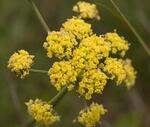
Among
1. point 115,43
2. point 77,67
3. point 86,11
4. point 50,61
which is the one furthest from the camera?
point 50,61

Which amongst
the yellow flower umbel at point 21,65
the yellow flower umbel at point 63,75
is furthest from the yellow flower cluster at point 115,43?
the yellow flower umbel at point 21,65

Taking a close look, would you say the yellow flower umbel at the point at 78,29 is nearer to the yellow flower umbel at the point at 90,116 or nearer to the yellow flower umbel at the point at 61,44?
the yellow flower umbel at the point at 61,44

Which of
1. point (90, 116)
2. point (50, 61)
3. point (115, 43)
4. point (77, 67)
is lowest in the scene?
point (90, 116)

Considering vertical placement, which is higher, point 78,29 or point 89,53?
point 78,29

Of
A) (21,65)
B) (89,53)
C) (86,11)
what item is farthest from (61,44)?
(86,11)

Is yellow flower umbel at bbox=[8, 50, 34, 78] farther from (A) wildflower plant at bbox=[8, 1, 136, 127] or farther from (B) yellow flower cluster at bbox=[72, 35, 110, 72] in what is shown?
(B) yellow flower cluster at bbox=[72, 35, 110, 72]

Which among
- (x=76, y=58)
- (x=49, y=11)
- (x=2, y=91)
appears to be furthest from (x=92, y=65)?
(x=49, y=11)

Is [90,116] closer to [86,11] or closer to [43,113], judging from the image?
[43,113]

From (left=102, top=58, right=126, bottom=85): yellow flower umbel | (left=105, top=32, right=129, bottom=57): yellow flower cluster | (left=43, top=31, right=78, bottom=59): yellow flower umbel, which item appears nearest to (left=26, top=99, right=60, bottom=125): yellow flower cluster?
(left=43, top=31, right=78, bottom=59): yellow flower umbel

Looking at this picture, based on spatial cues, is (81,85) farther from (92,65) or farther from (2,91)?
(2,91)
